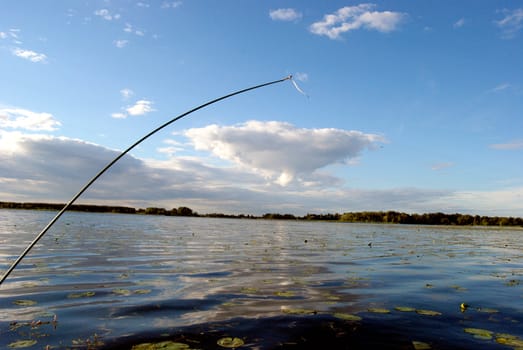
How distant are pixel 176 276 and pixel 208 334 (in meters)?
6.95

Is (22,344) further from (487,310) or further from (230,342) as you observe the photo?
(487,310)

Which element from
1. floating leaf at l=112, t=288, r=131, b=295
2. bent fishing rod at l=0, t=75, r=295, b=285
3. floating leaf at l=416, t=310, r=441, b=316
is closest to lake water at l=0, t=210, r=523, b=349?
floating leaf at l=416, t=310, r=441, b=316

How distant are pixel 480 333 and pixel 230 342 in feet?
17.4

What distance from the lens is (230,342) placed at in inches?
263

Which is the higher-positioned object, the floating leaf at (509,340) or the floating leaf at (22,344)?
the floating leaf at (509,340)

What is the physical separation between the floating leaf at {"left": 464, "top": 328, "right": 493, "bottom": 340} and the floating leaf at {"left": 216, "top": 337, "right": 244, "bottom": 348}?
490 centimetres

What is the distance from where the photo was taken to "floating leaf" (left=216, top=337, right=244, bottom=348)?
21.4 feet

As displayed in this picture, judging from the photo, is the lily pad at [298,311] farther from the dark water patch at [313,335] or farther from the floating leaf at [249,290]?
the floating leaf at [249,290]

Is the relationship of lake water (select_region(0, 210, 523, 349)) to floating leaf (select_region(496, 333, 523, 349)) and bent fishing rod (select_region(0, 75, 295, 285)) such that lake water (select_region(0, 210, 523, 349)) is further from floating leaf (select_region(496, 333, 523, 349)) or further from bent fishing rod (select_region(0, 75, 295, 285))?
bent fishing rod (select_region(0, 75, 295, 285))

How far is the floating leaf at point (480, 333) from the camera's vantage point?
24.3ft

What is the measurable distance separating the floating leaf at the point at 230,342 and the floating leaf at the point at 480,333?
4904 millimetres

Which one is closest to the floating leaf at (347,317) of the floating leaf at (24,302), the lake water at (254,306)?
the lake water at (254,306)

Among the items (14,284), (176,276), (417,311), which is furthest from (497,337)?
(14,284)

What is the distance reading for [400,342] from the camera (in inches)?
273
